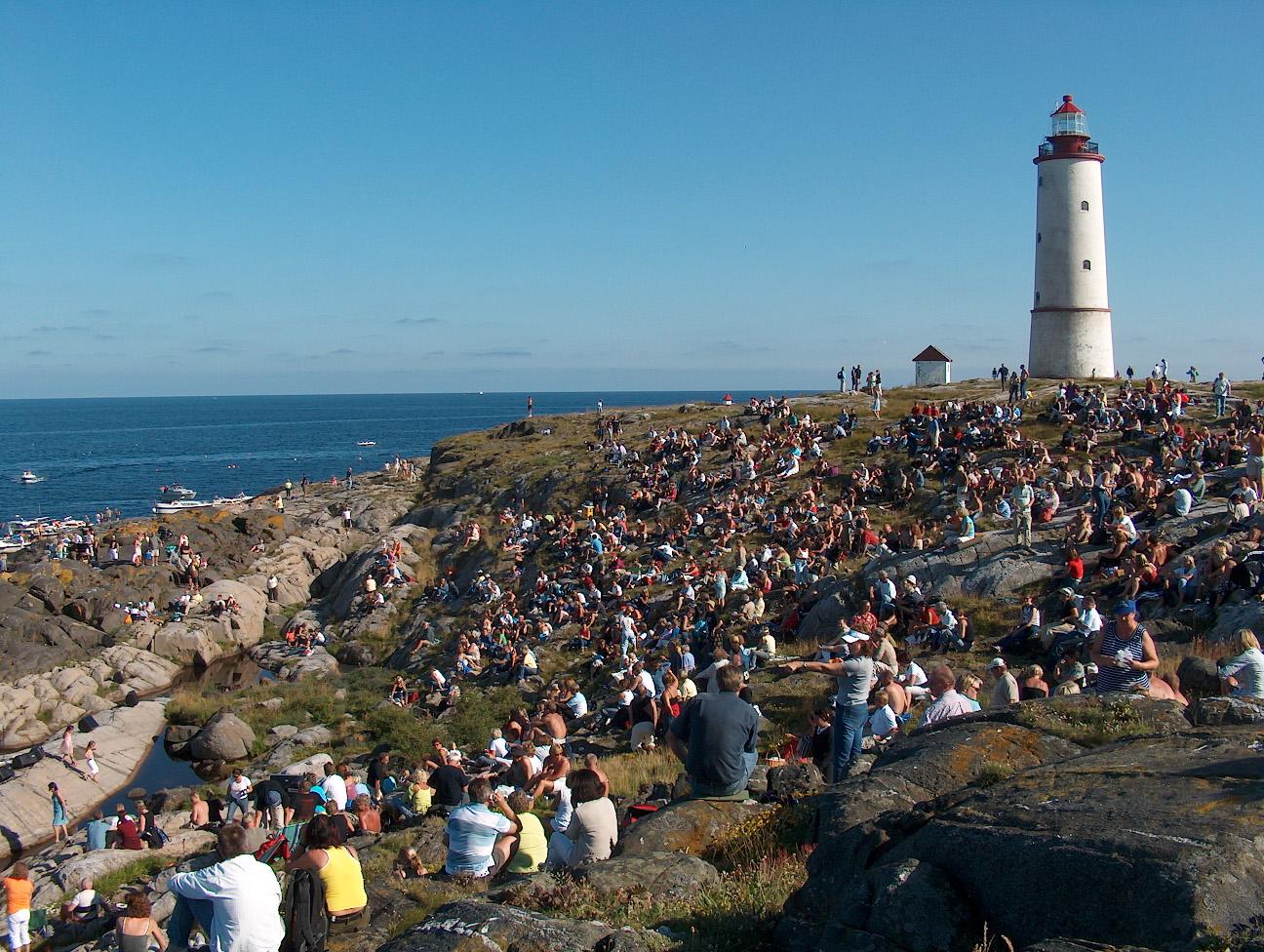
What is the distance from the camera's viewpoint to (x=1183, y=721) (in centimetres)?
795

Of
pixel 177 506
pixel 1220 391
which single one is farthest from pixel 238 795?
pixel 177 506

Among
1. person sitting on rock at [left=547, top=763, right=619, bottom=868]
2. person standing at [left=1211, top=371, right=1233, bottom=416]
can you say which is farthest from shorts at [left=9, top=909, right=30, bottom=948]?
person standing at [left=1211, top=371, right=1233, bottom=416]

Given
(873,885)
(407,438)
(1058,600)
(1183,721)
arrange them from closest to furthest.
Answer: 1. (873,885)
2. (1183,721)
3. (1058,600)
4. (407,438)

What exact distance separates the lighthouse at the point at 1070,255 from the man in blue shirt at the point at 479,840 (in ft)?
134

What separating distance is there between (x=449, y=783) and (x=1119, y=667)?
30.8 feet

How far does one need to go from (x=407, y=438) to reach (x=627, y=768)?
140 meters

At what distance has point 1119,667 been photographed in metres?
11.4

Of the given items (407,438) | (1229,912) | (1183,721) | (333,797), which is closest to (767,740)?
(333,797)

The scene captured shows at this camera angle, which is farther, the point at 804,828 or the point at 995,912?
the point at 804,828

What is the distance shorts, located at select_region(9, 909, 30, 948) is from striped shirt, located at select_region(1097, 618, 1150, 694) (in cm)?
1403

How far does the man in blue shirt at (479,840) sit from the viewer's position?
9.12 m

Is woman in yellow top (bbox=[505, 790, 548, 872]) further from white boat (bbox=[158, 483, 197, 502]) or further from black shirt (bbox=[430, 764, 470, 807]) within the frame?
white boat (bbox=[158, 483, 197, 502])

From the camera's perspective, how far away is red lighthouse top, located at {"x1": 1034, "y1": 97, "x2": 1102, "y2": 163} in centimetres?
4284

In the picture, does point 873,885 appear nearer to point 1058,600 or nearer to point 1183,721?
point 1183,721
